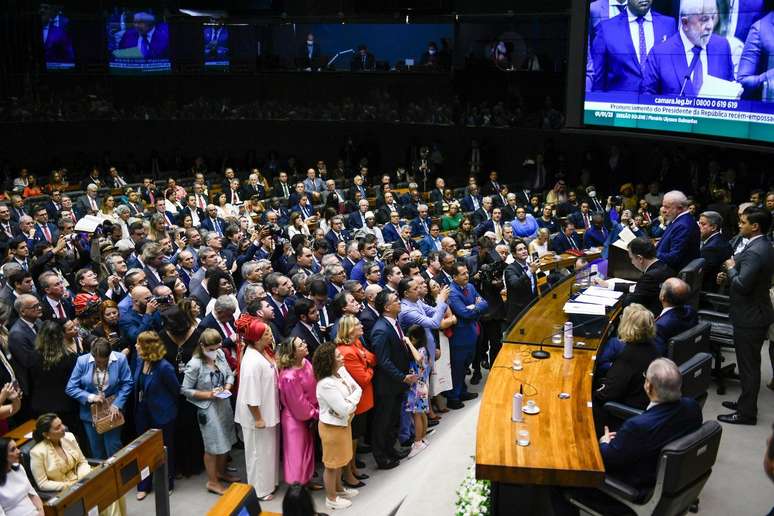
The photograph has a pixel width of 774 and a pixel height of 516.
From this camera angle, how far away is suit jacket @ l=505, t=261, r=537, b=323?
8688 mm

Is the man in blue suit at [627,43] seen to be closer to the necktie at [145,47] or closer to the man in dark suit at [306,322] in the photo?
the man in dark suit at [306,322]

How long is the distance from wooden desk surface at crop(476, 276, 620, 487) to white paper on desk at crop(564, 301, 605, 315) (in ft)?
1.21

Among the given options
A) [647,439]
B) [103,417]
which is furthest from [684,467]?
[103,417]

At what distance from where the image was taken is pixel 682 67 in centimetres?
1323

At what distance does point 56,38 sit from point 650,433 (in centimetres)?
2010

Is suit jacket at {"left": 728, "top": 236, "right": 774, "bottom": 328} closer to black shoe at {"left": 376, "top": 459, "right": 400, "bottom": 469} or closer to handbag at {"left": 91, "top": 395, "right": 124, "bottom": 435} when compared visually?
black shoe at {"left": 376, "top": 459, "right": 400, "bottom": 469}

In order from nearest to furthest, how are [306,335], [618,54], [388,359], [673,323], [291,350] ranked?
[673,323] < [291,350] < [388,359] < [306,335] < [618,54]

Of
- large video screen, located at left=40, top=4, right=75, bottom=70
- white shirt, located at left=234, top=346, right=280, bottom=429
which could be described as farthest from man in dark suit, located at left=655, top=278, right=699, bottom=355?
large video screen, located at left=40, top=4, right=75, bottom=70

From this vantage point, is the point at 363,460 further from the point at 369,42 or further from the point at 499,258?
the point at 369,42

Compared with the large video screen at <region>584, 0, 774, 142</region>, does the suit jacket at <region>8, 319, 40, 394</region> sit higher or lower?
lower

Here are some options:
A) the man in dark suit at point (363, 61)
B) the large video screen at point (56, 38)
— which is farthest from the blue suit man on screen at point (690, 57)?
the large video screen at point (56, 38)

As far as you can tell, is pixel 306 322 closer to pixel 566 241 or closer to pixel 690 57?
pixel 566 241

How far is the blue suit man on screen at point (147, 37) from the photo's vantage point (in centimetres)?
2086

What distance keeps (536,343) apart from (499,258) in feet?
10.9
